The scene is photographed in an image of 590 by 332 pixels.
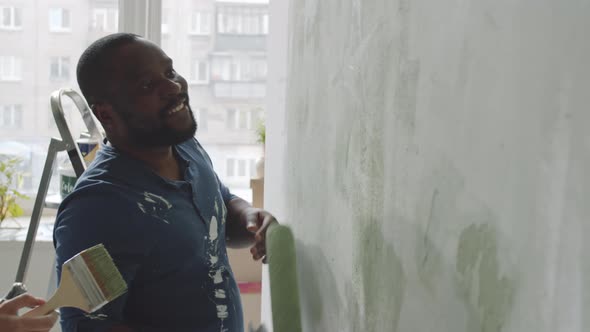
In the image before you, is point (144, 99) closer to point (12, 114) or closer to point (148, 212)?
point (148, 212)

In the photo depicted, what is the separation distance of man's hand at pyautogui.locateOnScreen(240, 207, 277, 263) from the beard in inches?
8.8

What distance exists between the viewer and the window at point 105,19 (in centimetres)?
273

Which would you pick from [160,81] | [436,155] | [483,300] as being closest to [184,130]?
[160,81]

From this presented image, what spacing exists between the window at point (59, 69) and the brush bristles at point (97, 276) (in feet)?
6.21

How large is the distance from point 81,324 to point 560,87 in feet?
3.14

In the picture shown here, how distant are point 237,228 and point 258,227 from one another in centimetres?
15

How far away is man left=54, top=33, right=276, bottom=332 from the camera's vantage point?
1.14 meters

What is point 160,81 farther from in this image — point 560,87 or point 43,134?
point 43,134

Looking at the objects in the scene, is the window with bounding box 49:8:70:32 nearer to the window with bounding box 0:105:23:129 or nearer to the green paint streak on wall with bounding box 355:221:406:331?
the window with bounding box 0:105:23:129

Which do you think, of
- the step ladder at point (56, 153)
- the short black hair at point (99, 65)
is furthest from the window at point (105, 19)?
the short black hair at point (99, 65)

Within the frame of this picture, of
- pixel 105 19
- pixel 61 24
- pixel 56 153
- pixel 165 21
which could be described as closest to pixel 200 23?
pixel 165 21

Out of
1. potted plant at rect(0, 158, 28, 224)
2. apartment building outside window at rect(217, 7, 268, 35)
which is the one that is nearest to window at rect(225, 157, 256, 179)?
apartment building outside window at rect(217, 7, 268, 35)

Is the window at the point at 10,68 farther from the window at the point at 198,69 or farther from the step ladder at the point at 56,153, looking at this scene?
the step ladder at the point at 56,153

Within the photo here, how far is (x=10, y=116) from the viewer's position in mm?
2758
